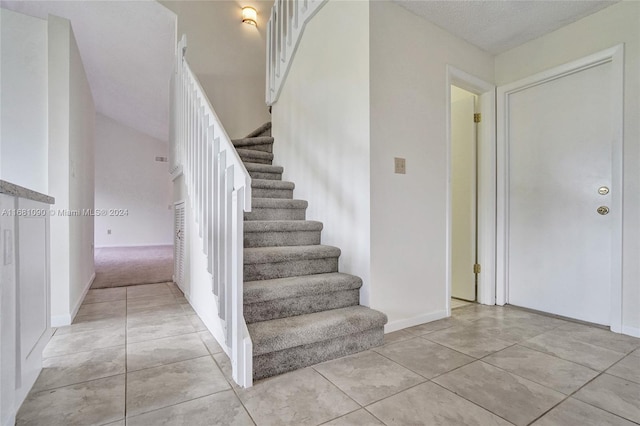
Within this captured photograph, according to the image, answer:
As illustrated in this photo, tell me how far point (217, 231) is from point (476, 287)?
8.29 feet

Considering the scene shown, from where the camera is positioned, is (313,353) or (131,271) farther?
(131,271)

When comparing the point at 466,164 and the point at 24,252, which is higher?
the point at 466,164

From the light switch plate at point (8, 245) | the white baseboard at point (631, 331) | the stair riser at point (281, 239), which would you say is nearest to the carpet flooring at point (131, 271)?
the stair riser at point (281, 239)

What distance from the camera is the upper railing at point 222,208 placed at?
152 centimetres

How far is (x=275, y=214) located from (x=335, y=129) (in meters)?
0.86

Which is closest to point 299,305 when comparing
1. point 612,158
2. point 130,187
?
point 612,158

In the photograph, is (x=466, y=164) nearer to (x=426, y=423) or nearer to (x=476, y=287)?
(x=476, y=287)

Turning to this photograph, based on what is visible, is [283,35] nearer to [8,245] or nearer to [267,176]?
[267,176]

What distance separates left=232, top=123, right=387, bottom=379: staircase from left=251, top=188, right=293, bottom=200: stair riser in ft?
0.35

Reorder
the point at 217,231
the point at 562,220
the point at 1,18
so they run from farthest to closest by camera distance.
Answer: the point at 562,220 → the point at 1,18 → the point at 217,231

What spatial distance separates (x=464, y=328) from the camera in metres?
2.34

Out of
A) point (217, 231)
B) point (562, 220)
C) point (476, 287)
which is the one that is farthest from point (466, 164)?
point (217, 231)

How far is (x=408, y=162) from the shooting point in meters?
2.39

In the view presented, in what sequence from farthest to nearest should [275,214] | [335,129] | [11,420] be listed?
[275,214]
[335,129]
[11,420]
